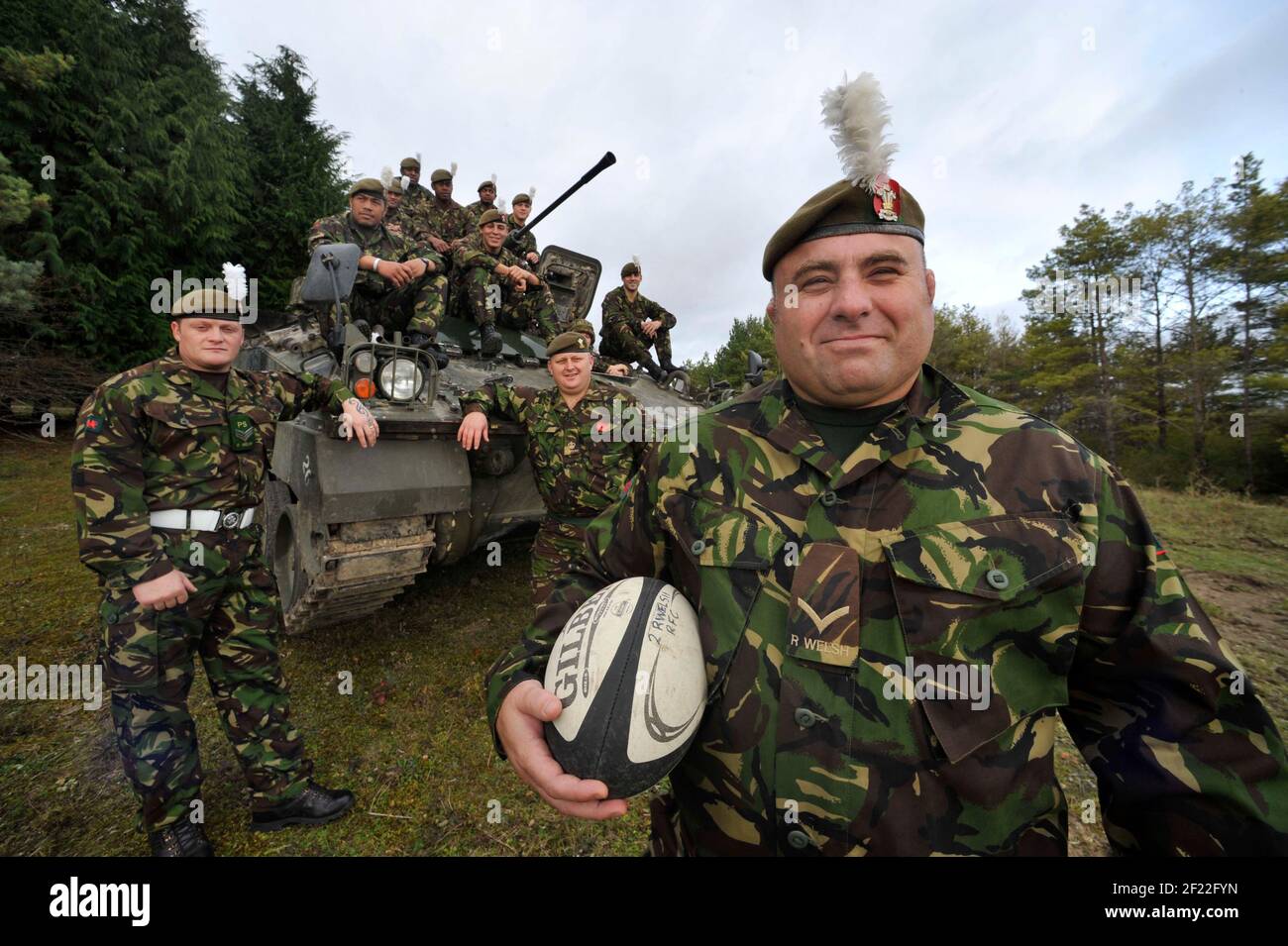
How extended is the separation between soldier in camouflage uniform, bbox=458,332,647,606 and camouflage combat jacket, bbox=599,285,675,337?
4.52 meters

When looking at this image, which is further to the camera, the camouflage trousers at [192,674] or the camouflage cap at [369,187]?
the camouflage cap at [369,187]

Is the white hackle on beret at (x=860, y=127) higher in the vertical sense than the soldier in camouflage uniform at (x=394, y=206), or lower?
lower

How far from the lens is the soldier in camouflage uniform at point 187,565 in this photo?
2.55 m

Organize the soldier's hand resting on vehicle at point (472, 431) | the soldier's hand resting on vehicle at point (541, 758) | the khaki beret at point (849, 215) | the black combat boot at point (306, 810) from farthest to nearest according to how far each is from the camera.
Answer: the soldier's hand resting on vehicle at point (472, 431), the black combat boot at point (306, 810), the khaki beret at point (849, 215), the soldier's hand resting on vehicle at point (541, 758)

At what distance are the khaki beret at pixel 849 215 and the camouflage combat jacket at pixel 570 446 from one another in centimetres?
244

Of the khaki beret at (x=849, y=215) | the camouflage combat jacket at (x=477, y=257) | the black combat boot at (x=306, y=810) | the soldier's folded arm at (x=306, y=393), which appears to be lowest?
the black combat boot at (x=306, y=810)

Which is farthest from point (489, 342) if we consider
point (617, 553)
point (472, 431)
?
point (617, 553)

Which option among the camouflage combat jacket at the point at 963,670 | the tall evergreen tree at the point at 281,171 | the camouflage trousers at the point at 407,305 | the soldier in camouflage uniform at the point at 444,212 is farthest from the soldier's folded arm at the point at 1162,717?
the tall evergreen tree at the point at 281,171

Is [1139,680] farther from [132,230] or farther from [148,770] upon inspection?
[132,230]

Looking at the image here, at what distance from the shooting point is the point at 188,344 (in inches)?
112

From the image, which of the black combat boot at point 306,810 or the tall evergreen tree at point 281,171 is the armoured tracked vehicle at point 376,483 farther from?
the tall evergreen tree at point 281,171

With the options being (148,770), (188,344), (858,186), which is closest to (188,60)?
(188,344)

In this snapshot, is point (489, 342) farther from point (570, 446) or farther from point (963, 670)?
point (963, 670)
